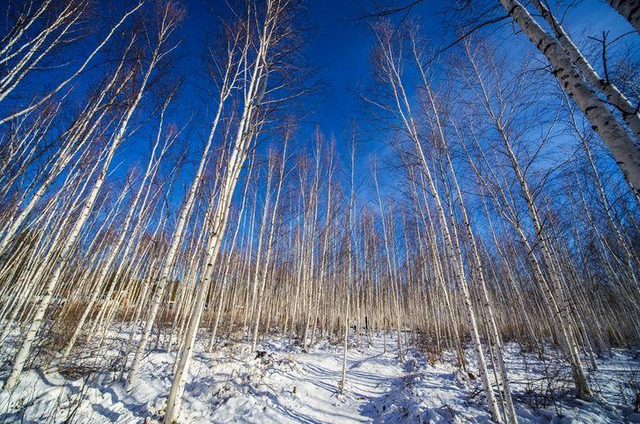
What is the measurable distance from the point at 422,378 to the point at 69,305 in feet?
39.2

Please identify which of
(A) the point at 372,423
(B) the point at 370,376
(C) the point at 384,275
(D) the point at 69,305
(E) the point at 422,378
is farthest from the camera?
(C) the point at 384,275

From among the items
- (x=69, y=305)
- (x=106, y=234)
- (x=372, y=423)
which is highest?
(x=106, y=234)

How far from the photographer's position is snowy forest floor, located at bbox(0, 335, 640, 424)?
3.59m

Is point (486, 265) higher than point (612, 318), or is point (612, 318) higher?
point (486, 265)

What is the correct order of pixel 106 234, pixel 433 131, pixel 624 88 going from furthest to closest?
pixel 106 234
pixel 433 131
pixel 624 88

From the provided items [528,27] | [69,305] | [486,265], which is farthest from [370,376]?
[486,265]

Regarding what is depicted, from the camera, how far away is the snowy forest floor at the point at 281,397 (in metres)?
3.59

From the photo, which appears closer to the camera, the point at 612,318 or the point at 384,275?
the point at 612,318

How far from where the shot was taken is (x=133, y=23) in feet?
21.1

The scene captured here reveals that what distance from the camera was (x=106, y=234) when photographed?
1154cm

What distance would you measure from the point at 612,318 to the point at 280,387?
22120 millimetres

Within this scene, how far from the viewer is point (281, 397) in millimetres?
4793

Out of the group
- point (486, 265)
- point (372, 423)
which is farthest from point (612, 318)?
point (372, 423)

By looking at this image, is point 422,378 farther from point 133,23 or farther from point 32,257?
point 32,257
